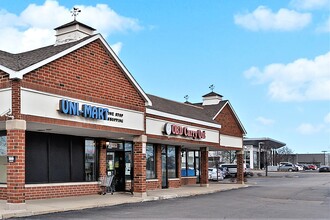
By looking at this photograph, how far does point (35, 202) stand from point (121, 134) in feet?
16.8

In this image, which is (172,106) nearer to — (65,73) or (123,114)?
(123,114)

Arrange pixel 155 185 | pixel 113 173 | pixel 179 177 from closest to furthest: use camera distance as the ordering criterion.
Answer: pixel 113 173 → pixel 155 185 → pixel 179 177

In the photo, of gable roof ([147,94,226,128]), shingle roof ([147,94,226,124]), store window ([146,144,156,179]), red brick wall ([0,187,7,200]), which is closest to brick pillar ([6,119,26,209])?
red brick wall ([0,187,7,200])

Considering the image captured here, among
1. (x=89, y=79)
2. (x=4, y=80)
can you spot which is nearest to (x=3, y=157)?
(x=4, y=80)

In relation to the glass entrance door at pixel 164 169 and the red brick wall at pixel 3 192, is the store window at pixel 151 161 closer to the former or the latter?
the glass entrance door at pixel 164 169

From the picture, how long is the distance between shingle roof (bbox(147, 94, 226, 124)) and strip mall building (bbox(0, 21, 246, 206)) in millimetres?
276

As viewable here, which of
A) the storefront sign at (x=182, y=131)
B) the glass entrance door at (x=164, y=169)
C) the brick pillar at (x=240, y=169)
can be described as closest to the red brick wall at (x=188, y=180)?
the brick pillar at (x=240, y=169)

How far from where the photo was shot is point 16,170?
1505cm

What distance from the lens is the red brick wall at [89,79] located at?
16.4 m

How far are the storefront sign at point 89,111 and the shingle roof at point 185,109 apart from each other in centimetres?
354

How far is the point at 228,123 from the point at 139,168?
45.7 ft

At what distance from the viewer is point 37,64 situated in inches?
630

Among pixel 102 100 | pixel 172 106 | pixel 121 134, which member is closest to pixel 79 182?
pixel 121 134

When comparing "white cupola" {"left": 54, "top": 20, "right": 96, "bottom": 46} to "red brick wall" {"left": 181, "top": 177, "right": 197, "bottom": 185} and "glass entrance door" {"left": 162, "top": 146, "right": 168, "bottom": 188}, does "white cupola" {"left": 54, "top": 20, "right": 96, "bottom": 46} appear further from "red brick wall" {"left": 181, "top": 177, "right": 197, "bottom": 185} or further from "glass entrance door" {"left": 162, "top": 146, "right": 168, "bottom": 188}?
"red brick wall" {"left": 181, "top": 177, "right": 197, "bottom": 185}
